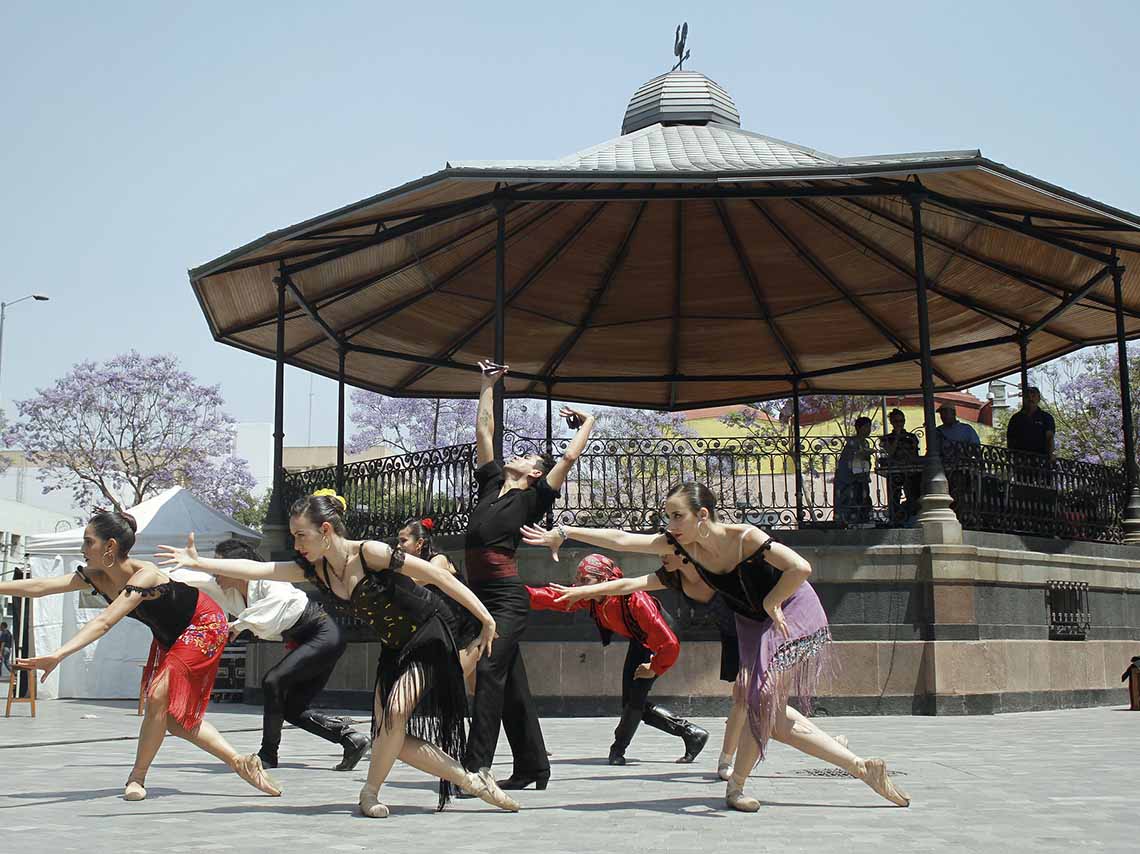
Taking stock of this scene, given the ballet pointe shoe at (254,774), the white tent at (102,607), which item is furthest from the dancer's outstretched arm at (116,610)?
the white tent at (102,607)

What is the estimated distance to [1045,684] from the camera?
48.4 ft

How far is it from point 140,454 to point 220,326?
3031 centimetres

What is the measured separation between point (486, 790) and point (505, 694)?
3.86ft

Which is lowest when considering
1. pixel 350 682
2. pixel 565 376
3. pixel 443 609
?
pixel 350 682

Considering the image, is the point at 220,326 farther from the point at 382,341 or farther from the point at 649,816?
the point at 649,816

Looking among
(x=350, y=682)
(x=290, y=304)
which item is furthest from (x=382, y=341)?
(x=350, y=682)

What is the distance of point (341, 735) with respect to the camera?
9000mm

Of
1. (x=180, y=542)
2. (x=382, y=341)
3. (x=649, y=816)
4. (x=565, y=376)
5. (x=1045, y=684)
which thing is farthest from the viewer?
(x=565, y=376)

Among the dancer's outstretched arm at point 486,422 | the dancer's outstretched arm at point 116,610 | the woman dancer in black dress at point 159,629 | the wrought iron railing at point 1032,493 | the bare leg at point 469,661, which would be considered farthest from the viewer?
the wrought iron railing at point 1032,493

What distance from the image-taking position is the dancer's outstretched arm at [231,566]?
261 inches

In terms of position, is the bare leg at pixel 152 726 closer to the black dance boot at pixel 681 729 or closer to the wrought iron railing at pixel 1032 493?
the black dance boot at pixel 681 729

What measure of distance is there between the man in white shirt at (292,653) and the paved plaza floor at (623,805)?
27 centimetres

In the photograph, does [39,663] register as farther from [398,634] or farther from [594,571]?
[594,571]

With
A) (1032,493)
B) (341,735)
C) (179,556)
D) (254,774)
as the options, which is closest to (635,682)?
(341,735)
